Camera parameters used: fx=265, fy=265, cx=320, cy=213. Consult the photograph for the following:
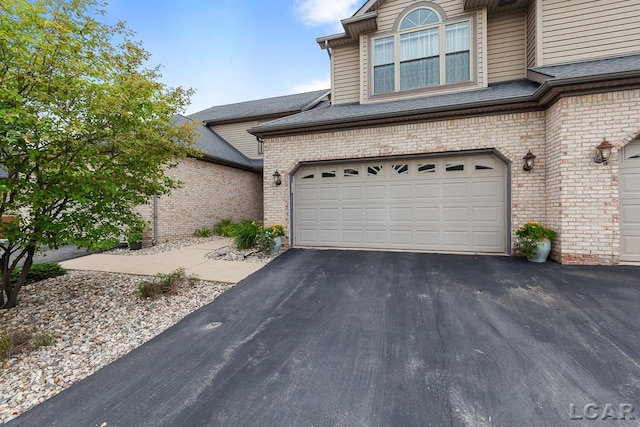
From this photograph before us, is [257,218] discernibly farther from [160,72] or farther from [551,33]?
[551,33]

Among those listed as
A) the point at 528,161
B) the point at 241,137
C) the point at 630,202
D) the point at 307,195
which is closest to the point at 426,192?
the point at 528,161

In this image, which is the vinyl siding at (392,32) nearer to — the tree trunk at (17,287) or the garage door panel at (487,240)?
the garage door panel at (487,240)

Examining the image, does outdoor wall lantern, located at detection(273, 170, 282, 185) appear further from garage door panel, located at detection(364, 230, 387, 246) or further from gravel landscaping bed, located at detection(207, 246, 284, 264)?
garage door panel, located at detection(364, 230, 387, 246)

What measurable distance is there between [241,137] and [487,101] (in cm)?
1207

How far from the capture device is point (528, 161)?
5645 mm

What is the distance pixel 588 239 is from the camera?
5074 millimetres

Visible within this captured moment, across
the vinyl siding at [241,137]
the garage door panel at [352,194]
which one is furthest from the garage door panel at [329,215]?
the vinyl siding at [241,137]

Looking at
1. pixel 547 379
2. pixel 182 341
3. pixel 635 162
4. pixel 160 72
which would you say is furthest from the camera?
pixel 160 72

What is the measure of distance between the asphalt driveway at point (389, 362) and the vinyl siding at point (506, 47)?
211 inches

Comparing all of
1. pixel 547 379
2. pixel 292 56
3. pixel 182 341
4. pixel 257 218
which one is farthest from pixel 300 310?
pixel 292 56

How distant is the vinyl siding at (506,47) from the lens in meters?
6.86

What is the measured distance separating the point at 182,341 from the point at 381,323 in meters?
2.36

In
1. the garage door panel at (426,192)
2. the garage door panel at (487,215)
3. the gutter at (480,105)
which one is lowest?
the garage door panel at (487,215)

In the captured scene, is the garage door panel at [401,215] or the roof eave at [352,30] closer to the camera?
the garage door panel at [401,215]
